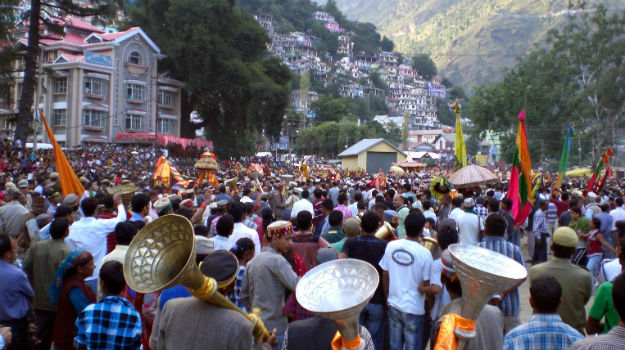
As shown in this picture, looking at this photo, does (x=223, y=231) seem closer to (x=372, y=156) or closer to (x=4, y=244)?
(x=4, y=244)

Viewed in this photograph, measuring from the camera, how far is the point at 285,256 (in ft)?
16.2

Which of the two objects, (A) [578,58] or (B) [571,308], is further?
(A) [578,58]

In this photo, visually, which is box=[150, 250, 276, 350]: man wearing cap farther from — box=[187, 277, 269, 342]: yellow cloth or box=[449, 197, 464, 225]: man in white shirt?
box=[449, 197, 464, 225]: man in white shirt

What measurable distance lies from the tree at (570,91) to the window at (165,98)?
81.8 feet

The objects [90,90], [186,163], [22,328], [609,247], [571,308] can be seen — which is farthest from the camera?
[90,90]

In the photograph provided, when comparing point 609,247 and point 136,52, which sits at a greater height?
point 136,52

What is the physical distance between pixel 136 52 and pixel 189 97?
239 inches

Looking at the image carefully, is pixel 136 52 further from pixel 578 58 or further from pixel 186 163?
pixel 578 58

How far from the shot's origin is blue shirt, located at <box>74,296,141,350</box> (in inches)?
132

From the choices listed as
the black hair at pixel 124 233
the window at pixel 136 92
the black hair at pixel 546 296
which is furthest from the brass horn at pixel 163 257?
the window at pixel 136 92

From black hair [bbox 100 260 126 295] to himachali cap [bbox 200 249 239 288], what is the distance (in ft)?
1.75

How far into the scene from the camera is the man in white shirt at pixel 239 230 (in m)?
5.83

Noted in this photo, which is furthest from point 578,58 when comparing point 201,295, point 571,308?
point 201,295

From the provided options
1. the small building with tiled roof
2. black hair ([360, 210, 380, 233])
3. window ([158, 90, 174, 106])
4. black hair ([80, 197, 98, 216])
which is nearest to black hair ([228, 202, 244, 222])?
black hair ([80, 197, 98, 216])
